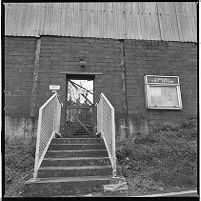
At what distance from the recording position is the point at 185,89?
7402 millimetres

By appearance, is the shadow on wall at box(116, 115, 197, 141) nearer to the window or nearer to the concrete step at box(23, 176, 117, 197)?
the window

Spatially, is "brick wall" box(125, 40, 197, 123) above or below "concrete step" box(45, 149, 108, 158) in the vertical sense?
above

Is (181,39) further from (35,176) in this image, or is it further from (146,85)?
(35,176)

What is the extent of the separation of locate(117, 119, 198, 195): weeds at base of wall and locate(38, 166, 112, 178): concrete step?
56 cm

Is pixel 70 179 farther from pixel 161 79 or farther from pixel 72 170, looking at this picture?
pixel 161 79

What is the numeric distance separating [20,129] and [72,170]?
8.68 feet

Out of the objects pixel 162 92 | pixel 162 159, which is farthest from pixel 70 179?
pixel 162 92

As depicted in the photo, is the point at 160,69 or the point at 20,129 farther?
the point at 160,69

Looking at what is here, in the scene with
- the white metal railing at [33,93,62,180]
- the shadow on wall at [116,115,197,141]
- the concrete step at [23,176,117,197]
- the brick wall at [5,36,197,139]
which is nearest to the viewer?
the concrete step at [23,176,117,197]

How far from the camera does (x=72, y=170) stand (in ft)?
14.0

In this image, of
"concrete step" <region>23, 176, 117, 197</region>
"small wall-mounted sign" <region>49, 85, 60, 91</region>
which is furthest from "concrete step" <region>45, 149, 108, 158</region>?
"small wall-mounted sign" <region>49, 85, 60, 91</region>

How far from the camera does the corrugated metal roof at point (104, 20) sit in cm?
762

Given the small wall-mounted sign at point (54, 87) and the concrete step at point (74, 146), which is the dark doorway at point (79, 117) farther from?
the concrete step at point (74, 146)

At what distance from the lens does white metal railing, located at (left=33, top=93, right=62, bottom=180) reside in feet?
13.6
